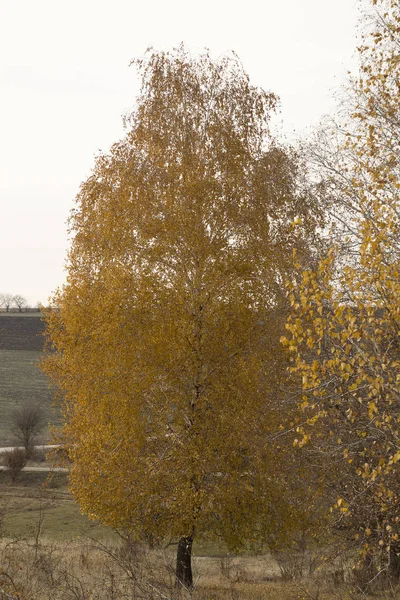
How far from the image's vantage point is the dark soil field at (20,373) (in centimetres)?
4741

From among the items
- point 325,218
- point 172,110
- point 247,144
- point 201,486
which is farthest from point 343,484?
point 172,110

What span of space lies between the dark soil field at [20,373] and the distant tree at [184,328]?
1101 inches

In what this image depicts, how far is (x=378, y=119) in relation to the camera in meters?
9.14

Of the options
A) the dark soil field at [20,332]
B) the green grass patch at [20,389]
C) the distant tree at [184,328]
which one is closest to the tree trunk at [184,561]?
the distant tree at [184,328]

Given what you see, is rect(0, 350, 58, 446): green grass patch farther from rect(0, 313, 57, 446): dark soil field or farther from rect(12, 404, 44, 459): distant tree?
rect(12, 404, 44, 459): distant tree

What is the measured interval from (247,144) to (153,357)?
4.51 m

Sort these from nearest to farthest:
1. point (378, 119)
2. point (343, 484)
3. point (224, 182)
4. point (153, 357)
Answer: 1. point (378, 119)
2. point (343, 484)
3. point (153, 357)
4. point (224, 182)

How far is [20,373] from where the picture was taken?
194 ft

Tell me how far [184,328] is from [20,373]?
51487mm

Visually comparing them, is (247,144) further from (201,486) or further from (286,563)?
(286,563)

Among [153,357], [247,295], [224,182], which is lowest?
[153,357]

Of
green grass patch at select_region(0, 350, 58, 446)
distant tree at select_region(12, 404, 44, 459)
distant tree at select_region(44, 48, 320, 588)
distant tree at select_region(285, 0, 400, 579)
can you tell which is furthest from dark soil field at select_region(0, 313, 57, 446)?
distant tree at select_region(285, 0, 400, 579)

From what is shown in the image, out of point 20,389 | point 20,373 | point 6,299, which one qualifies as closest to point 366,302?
point 20,389

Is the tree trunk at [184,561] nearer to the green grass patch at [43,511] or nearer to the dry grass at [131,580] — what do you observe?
the dry grass at [131,580]
